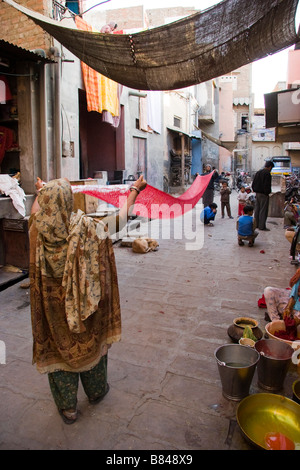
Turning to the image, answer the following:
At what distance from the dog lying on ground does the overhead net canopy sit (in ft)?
8.73

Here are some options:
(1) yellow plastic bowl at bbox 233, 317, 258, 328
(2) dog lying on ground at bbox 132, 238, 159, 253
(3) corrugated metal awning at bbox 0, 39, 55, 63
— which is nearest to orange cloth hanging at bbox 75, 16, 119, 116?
(3) corrugated metal awning at bbox 0, 39, 55, 63

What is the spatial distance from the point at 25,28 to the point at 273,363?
7.08m

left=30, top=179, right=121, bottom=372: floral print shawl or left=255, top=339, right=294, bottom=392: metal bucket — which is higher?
left=30, top=179, right=121, bottom=372: floral print shawl

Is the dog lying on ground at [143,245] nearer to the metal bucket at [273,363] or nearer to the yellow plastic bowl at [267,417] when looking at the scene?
the metal bucket at [273,363]

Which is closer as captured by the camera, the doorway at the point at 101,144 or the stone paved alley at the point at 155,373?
the stone paved alley at the point at 155,373

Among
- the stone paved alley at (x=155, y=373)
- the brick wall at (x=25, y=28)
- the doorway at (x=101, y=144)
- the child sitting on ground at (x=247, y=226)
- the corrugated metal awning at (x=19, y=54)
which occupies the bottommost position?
the stone paved alley at (x=155, y=373)

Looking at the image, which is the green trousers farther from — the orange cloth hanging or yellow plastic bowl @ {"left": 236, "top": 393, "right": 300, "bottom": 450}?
the orange cloth hanging

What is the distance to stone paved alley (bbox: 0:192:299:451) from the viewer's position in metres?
1.85

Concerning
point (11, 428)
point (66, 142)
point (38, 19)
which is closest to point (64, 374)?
point (11, 428)

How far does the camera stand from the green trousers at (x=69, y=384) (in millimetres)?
1891

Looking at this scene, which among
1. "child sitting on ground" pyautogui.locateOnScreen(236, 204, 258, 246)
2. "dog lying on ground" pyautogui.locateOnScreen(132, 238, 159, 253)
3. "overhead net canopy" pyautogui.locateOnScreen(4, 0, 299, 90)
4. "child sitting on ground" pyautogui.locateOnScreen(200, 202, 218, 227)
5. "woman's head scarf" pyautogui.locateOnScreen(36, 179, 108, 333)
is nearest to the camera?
"woman's head scarf" pyautogui.locateOnScreen(36, 179, 108, 333)

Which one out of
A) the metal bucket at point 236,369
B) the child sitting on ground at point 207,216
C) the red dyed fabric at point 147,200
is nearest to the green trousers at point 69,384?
the metal bucket at point 236,369

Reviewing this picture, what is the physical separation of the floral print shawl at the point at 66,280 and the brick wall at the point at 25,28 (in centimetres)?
577
